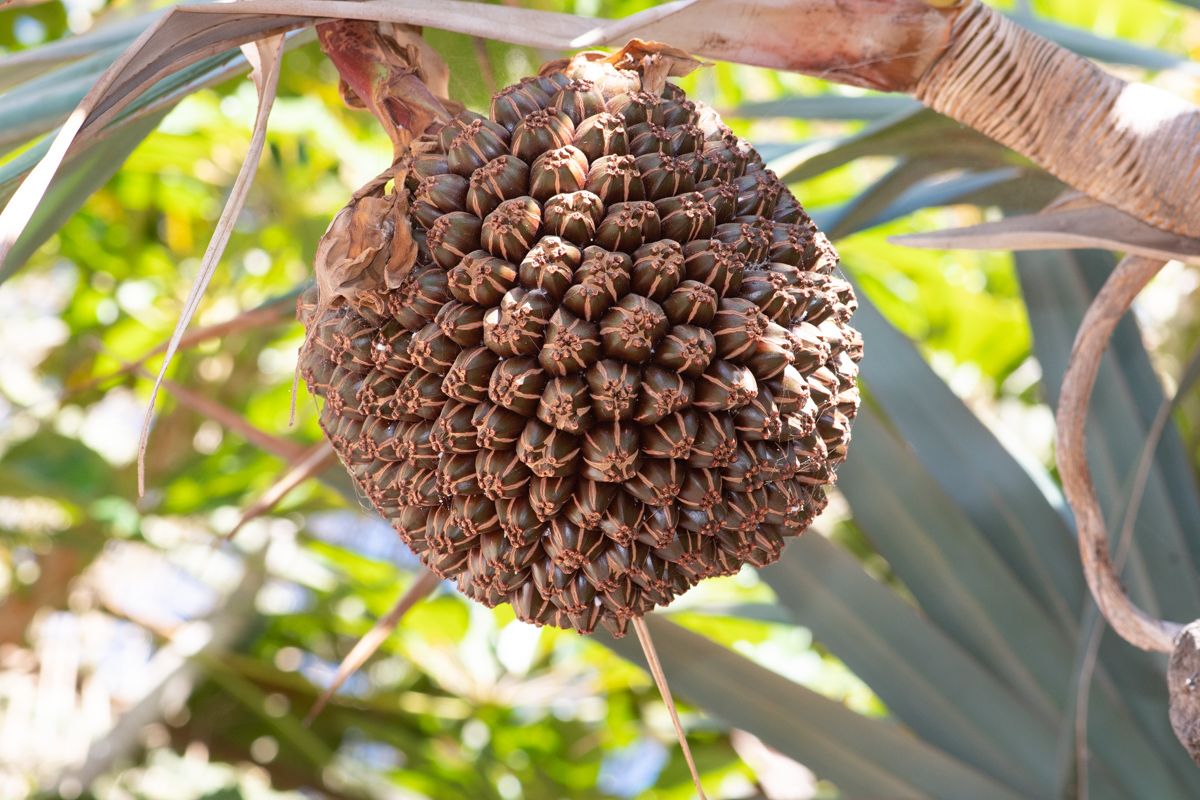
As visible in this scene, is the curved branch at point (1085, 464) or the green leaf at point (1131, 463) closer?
the curved branch at point (1085, 464)

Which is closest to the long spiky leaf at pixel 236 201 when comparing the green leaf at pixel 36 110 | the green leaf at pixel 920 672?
the green leaf at pixel 36 110

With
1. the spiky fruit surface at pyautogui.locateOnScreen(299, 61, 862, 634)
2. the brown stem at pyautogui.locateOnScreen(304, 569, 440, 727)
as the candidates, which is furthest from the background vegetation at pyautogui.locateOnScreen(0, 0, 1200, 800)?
the spiky fruit surface at pyautogui.locateOnScreen(299, 61, 862, 634)

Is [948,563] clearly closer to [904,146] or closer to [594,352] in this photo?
[904,146]

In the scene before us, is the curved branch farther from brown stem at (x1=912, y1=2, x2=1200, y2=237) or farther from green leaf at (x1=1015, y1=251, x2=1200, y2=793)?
green leaf at (x1=1015, y1=251, x2=1200, y2=793)

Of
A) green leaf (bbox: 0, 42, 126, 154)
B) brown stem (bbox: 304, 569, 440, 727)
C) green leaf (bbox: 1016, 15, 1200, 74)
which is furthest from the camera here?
green leaf (bbox: 1016, 15, 1200, 74)

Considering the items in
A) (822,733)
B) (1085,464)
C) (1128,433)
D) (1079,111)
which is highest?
Answer: (1079,111)

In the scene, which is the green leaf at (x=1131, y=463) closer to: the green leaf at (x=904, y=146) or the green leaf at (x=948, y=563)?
the green leaf at (x=948, y=563)

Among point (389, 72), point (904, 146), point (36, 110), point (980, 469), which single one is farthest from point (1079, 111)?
point (36, 110)
